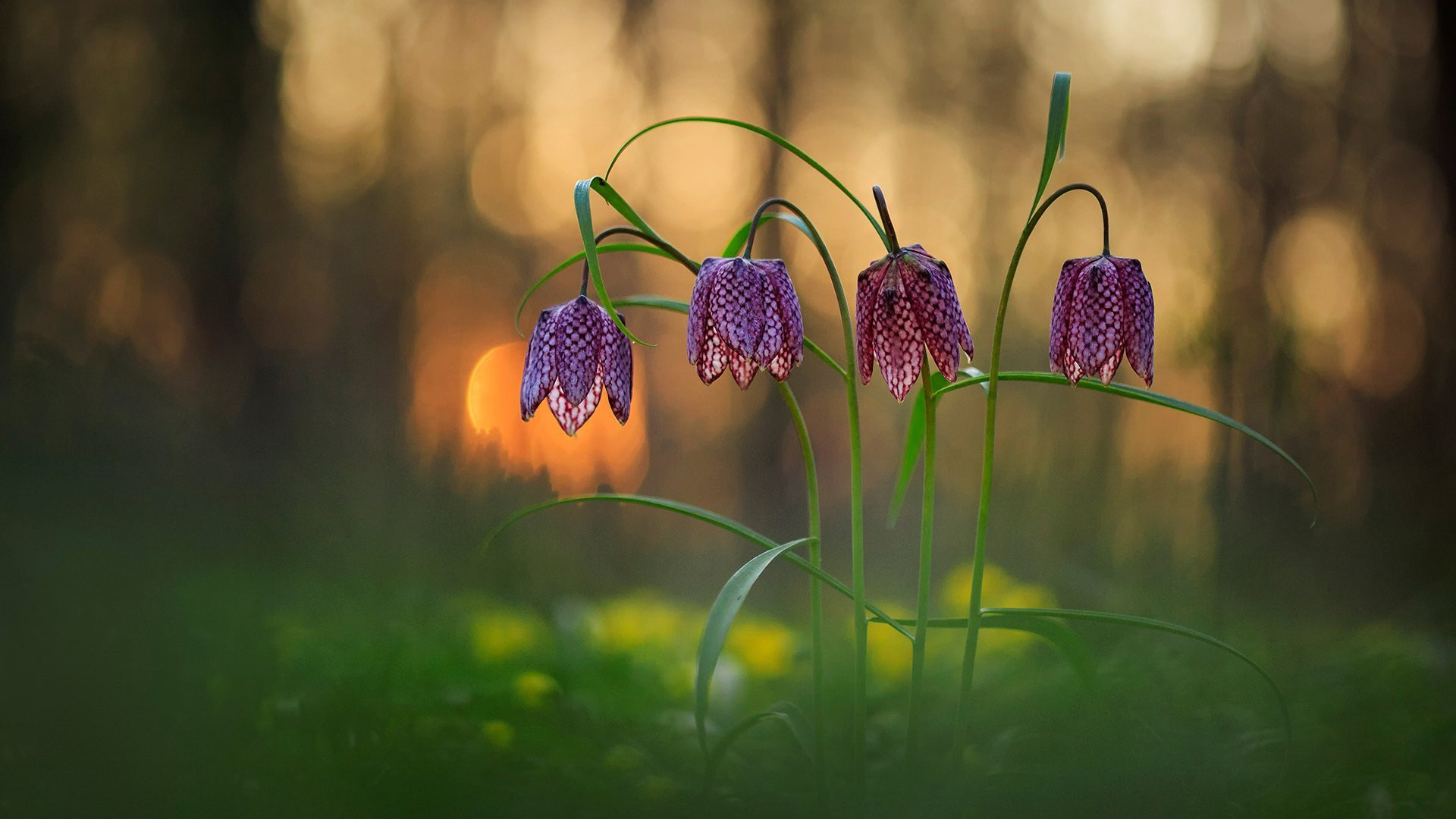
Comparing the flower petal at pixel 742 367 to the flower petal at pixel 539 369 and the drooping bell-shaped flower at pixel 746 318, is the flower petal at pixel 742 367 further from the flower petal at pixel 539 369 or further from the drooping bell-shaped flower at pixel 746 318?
the flower petal at pixel 539 369

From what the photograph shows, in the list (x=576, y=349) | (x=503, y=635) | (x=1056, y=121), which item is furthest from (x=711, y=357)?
(x=503, y=635)

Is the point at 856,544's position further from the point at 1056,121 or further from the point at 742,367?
the point at 1056,121

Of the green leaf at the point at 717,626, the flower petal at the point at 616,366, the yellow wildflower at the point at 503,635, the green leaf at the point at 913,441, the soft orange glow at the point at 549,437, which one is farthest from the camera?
the soft orange glow at the point at 549,437

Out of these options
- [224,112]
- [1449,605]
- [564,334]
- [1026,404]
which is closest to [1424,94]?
[1026,404]

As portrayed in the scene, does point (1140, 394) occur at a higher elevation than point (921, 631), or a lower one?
higher

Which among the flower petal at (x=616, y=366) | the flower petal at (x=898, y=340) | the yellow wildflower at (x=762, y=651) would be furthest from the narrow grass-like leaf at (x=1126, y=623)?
the yellow wildflower at (x=762, y=651)

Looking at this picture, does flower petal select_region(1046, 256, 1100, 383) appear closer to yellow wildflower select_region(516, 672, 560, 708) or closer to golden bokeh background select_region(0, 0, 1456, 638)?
yellow wildflower select_region(516, 672, 560, 708)

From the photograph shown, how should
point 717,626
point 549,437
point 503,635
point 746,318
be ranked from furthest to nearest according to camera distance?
point 549,437 < point 503,635 < point 746,318 < point 717,626
